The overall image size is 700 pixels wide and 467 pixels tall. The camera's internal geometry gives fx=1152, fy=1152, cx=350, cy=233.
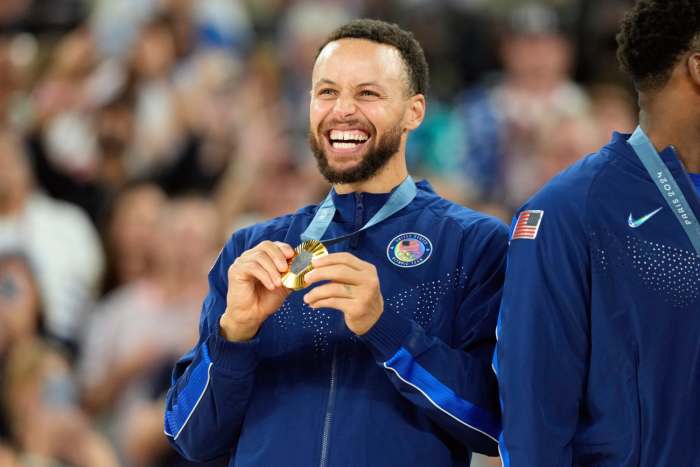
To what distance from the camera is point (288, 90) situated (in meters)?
8.55

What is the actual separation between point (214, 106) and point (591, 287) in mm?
5888

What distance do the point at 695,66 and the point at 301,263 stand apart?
1052 mm

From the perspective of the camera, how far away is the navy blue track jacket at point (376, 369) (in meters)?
2.86

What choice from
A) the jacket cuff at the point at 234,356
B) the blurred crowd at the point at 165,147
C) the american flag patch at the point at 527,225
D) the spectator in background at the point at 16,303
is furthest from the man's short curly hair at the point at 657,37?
the spectator in background at the point at 16,303

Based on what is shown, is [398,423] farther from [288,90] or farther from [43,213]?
[288,90]

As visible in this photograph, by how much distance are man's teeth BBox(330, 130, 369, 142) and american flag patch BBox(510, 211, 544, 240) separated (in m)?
0.56

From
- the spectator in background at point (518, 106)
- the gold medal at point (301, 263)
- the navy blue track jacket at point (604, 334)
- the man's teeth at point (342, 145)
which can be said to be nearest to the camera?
the navy blue track jacket at point (604, 334)

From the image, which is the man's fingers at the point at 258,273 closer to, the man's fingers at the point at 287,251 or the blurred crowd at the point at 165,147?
the man's fingers at the point at 287,251

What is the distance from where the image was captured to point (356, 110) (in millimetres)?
3139

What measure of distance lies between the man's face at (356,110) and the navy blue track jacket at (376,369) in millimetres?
115

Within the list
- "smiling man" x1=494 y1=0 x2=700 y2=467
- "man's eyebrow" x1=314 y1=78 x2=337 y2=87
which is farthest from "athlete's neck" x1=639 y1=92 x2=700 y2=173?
"man's eyebrow" x1=314 y1=78 x2=337 y2=87

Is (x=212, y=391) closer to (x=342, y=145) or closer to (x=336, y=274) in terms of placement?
(x=336, y=274)

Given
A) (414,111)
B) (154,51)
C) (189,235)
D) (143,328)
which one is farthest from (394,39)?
(154,51)

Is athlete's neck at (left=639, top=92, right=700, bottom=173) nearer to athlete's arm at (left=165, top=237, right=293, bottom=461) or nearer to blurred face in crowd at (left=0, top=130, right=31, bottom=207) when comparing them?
athlete's arm at (left=165, top=237, right=293, bottom=461)
